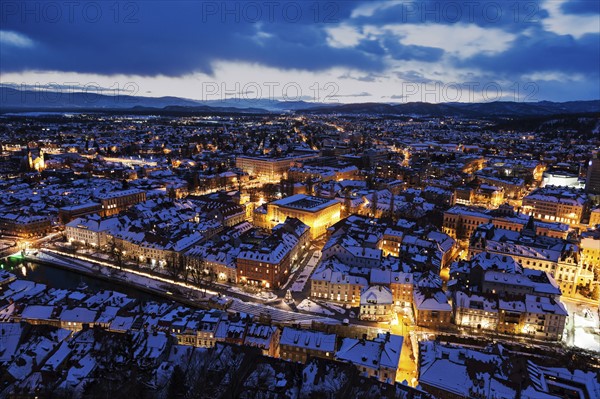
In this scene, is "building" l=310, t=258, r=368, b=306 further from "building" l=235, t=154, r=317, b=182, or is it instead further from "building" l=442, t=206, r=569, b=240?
"building" l=235, t=154, r=317, b=182

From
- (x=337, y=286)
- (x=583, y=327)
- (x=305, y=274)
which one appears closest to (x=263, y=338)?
(x=337, y=286)

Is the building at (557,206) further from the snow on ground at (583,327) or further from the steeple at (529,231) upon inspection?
the snow on ground at (583,327)

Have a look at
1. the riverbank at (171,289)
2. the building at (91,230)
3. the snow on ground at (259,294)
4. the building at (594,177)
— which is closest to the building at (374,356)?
the riverbank at (171,289)

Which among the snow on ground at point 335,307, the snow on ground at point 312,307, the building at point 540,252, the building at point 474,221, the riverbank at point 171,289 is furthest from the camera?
the building at point 474,221

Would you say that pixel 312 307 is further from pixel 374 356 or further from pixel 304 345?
pixel 374 356

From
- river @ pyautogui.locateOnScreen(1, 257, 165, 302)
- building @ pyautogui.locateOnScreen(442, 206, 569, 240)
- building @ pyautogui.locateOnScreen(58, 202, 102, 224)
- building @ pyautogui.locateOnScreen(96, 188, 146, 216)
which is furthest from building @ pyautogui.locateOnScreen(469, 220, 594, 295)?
building @ pyautogui.locateOnScreen(96, 188, 146, 216)
